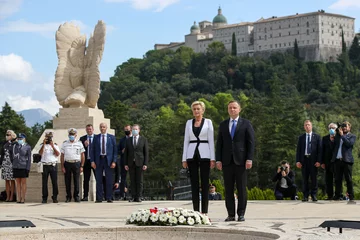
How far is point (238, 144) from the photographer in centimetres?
1018

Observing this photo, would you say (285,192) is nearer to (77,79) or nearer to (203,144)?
(77,79)

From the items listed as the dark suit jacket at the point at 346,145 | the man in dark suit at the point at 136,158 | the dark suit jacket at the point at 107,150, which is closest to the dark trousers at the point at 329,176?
the dark suit jacket at the point at 346,145

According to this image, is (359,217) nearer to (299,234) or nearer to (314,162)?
(299,234)

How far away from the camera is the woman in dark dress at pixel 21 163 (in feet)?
50.8

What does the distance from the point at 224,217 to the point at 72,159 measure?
18.2 feet

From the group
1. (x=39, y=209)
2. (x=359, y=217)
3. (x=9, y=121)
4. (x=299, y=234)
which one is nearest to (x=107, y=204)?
(x=39, y=209)

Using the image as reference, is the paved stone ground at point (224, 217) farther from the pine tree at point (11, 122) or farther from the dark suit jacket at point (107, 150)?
the pine tree at point (11, 122)

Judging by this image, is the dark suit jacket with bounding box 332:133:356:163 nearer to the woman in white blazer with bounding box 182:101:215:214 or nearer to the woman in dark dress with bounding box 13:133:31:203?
the woman in white blazer with bounding box 182:101:215:214

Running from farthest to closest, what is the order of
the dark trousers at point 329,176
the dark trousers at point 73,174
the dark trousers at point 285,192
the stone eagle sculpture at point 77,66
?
the stone eagle sculpture at point 77,66 → the dark trousers at point 285,192 → the dark trousers at point 73,174 → the dark trousers at point 329,176

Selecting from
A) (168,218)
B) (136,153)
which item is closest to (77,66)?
(136,153)

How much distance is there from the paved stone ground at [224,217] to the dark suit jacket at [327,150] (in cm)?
102

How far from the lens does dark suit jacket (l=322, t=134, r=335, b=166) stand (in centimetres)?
1513

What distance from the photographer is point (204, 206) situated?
1045cm

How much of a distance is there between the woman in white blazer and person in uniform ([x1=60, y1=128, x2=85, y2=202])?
5637 mm
